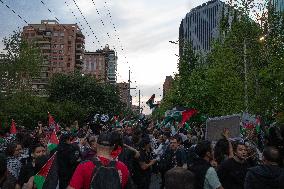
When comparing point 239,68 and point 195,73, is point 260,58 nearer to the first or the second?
point 239,68

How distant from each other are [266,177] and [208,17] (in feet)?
650

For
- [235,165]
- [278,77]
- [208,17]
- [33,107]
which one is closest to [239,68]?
[33,107]

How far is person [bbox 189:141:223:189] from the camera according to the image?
243 inches

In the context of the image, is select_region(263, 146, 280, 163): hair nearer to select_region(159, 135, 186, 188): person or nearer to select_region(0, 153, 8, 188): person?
select_region(0, 153, 8, 188): person

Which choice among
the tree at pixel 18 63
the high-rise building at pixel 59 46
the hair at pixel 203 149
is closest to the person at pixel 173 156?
the hair at pixel 203 149

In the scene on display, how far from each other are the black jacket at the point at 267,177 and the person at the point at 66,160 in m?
4.06

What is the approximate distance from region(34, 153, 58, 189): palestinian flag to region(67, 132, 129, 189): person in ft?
5.63

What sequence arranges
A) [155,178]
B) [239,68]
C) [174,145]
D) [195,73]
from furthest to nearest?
[195,73], [239,68], [155,178], [174,145]

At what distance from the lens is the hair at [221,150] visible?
7.52 meters

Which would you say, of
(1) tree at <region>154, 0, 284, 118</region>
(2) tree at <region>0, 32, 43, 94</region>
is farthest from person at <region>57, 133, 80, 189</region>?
(2) tree at <region>0, 32, 43, 94</region>

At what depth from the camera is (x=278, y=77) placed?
1914cm

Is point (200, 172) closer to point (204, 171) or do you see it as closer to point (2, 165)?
point (204, 171)

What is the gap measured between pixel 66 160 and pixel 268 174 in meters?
4.39

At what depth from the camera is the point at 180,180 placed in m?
5.79
